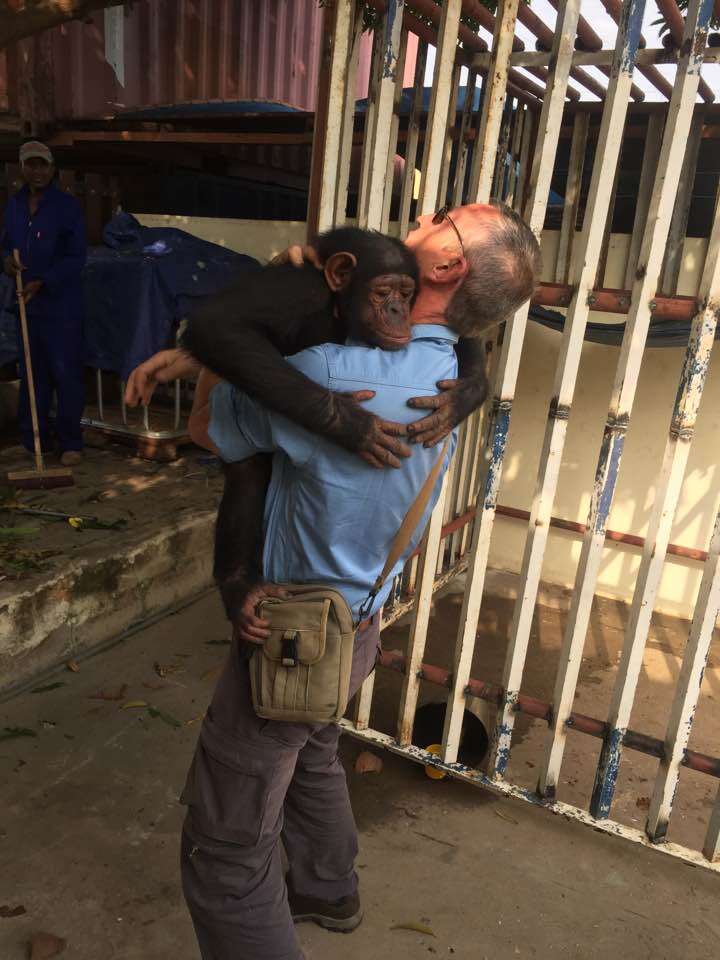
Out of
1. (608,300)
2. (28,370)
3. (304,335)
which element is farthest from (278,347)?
(28,370)

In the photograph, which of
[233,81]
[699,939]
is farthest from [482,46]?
[233,81]

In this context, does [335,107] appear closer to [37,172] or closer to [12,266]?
[12,266]

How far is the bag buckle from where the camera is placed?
1483 mm

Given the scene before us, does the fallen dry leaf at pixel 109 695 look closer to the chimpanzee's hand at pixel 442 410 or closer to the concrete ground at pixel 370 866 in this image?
the concrete ground at pixel 370 866

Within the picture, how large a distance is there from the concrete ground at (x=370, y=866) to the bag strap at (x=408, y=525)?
110 centimetres

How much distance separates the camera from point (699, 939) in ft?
6.99

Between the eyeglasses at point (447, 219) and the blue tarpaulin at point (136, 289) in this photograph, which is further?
the blue tarpaulin at point (136, 289)

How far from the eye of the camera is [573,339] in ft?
7.24

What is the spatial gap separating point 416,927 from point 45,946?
978 mm

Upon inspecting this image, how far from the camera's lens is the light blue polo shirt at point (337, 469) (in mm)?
1424

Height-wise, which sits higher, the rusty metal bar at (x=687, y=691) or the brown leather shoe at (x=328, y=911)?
the rusty metal bar at (x=687, y=691)

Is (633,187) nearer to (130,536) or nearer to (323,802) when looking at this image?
(130,536)

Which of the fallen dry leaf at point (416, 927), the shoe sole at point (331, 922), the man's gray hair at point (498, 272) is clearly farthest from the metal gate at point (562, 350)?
the man's gray hair at point (498, 272)

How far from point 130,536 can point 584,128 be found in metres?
3.08
